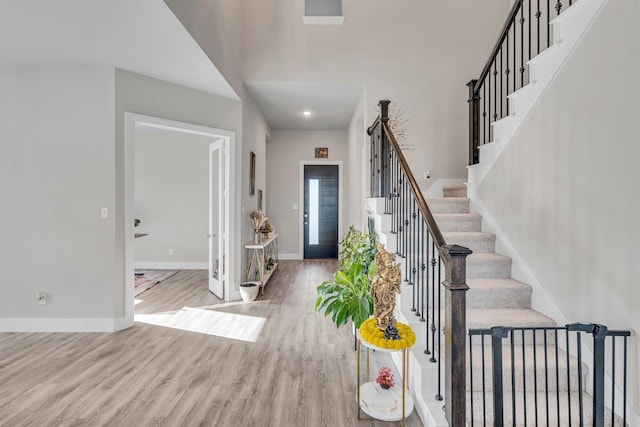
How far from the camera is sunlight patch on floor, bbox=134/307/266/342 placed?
341 centimetres

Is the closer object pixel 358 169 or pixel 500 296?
pixel 500 296

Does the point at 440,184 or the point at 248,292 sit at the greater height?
the point at 440,184

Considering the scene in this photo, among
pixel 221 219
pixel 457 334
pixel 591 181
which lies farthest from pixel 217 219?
pixel 591 181

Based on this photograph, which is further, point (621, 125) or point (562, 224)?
point (562, 224)

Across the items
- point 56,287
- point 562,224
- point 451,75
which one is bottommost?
point 56,287

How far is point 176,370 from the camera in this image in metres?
2.66

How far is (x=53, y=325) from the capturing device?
343 centimetres

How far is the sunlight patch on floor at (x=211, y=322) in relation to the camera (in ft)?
11.2

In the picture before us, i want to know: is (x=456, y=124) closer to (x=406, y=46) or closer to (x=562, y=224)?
(x=406, y=46)

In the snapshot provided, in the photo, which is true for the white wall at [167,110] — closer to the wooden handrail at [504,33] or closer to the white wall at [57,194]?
the white wall at [57,194]

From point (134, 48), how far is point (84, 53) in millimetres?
519

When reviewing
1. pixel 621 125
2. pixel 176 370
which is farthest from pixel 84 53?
pixel 621 125

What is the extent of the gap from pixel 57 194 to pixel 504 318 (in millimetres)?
4238

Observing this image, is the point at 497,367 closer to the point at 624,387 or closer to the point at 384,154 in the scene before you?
the point at 624,387
